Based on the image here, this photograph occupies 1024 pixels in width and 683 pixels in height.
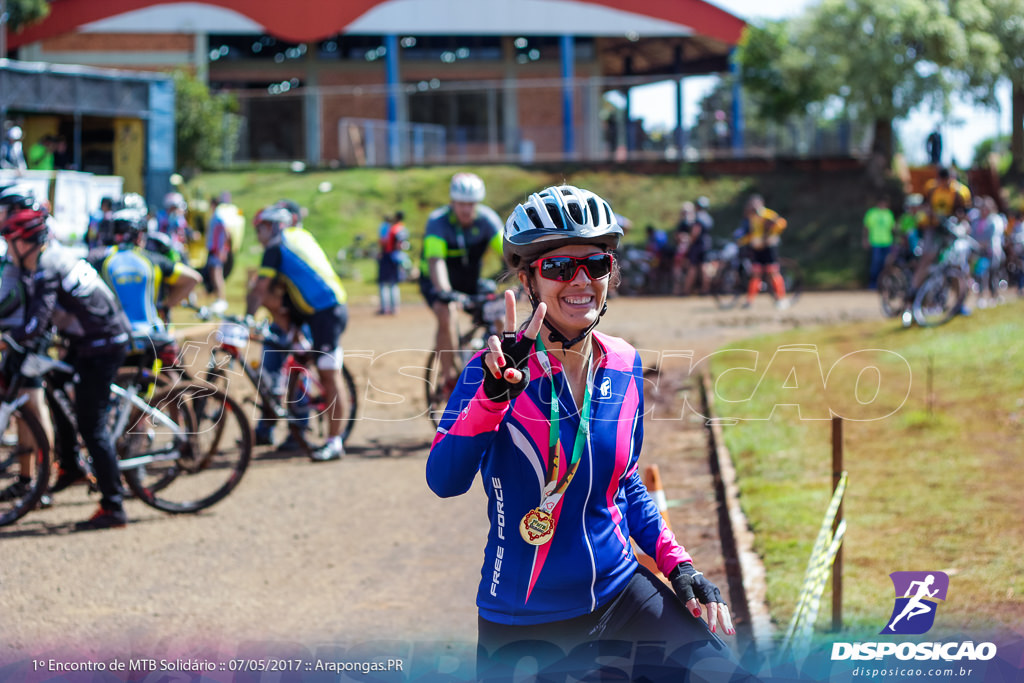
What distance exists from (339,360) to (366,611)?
3.61m

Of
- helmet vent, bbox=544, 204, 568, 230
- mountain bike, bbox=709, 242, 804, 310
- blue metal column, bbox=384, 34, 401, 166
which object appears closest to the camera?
helmet vent, bbox=544, 204, 568, 230

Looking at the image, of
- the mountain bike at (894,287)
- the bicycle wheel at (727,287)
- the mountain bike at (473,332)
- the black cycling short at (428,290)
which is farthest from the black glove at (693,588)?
the bicycle wheel at (727,287)

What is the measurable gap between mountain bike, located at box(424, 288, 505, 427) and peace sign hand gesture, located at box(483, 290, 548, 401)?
6.49 m

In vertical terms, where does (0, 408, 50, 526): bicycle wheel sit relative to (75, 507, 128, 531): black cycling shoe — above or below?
above

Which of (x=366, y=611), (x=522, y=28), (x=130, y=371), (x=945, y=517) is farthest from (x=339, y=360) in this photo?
(x=522, y=28)

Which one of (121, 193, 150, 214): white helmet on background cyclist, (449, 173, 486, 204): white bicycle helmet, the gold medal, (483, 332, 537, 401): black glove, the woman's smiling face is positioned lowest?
the gold medal

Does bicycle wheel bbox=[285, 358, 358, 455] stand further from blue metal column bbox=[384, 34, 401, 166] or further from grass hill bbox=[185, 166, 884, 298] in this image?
blue metal column bbox=[384, 34, 401, 166]

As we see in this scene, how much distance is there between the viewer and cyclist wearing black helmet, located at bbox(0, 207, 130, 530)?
6.79 m

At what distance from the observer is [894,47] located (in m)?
30.8

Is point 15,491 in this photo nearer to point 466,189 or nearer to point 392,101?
point 466,189

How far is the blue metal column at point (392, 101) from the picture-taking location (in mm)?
34250

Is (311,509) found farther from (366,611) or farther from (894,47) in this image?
(894,47)

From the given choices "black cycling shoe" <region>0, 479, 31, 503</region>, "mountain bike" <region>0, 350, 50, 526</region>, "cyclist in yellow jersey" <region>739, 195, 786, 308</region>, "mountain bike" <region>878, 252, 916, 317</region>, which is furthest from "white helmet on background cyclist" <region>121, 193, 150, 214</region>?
"cyclist in yellow jersey" <region>739, 195, 786, 308</region>

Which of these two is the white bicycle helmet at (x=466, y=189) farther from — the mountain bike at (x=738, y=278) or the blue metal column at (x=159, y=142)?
the blue metal column at (x=159, y=142)
